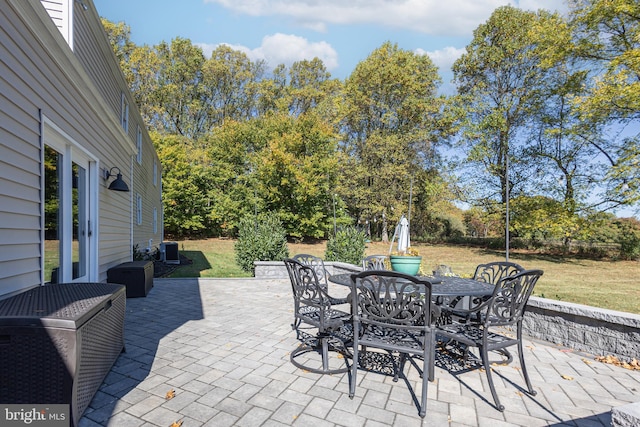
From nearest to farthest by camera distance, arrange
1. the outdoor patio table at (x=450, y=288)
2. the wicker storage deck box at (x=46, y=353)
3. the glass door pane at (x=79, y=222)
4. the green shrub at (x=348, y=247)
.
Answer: the wicker storage deck box at (x=46, y=353), the outdoor patio table at (x=450, y=288), the glass door pane at (x=79, y=222), the green shrub at (x=348, y=247)

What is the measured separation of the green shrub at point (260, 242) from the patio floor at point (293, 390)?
15.1 feet

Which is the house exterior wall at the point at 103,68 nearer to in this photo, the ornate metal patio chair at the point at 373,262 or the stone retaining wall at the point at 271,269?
the stone retaining wall at the point at 271,269

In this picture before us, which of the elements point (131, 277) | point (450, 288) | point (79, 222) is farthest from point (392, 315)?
point (131, 277)

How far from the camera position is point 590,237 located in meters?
13.6

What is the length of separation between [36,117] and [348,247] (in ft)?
20.7

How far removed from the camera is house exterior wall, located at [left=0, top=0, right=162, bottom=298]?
2371 mm

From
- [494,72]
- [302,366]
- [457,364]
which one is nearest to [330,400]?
[302,366]

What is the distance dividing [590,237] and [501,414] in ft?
49.7

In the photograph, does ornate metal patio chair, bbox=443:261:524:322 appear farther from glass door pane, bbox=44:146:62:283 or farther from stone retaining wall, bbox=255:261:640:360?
glass door pane, bbox=44:146:62:283

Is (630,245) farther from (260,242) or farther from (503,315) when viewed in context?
(503,315)

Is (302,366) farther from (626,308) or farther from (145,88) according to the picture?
(145,88)

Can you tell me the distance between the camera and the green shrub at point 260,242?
8.41 meters

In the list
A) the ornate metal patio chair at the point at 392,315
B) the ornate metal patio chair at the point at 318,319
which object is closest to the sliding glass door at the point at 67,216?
the ornate metal patio chair at the point at 318,319

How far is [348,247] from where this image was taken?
26.6 ft
